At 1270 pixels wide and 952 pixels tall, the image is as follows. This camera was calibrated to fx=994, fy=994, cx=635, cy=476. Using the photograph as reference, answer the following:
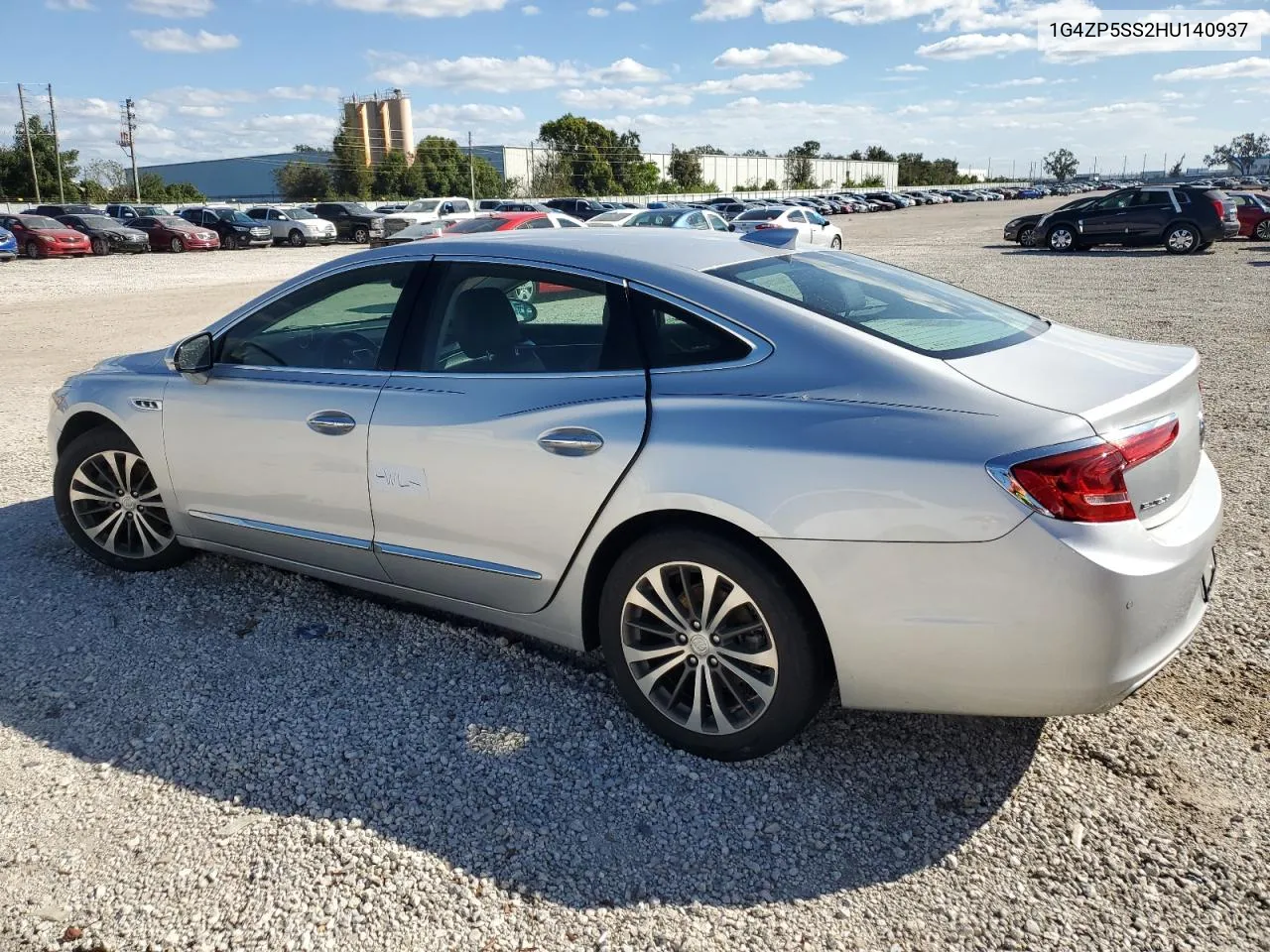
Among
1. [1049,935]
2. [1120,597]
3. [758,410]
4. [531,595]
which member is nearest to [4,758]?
[531,595]

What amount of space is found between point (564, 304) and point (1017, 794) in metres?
2.22

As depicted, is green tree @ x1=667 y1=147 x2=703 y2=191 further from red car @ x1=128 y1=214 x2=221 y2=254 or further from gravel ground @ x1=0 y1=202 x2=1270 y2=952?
gravel ground @ x1=0 y1=202 x2=1270 y2=952

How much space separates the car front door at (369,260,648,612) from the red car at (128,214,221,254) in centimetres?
3705

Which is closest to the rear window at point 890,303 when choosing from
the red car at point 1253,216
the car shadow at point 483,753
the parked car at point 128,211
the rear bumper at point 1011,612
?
the rear bumper at point 1011,612

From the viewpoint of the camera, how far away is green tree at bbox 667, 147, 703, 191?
111m

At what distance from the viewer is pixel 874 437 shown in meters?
2.67

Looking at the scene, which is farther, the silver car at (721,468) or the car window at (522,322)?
the car window at (522,322)

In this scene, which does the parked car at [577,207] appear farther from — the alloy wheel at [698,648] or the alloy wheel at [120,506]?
the alloy wheel at [698,648]

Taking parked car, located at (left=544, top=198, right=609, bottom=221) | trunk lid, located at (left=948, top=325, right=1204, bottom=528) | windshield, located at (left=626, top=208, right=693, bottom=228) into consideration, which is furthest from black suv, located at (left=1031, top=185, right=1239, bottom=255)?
trunk lid, located at (left=948, top=325, right=1204, bottom=528)

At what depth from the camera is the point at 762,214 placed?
31.5 m

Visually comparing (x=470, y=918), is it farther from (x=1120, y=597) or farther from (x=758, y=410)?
(x=1120, y=597)

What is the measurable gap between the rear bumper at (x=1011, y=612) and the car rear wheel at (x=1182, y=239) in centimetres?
2586

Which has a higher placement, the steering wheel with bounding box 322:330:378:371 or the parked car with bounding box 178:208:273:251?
the parked car with bounding box 178:208:273:251

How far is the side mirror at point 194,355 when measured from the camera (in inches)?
164
